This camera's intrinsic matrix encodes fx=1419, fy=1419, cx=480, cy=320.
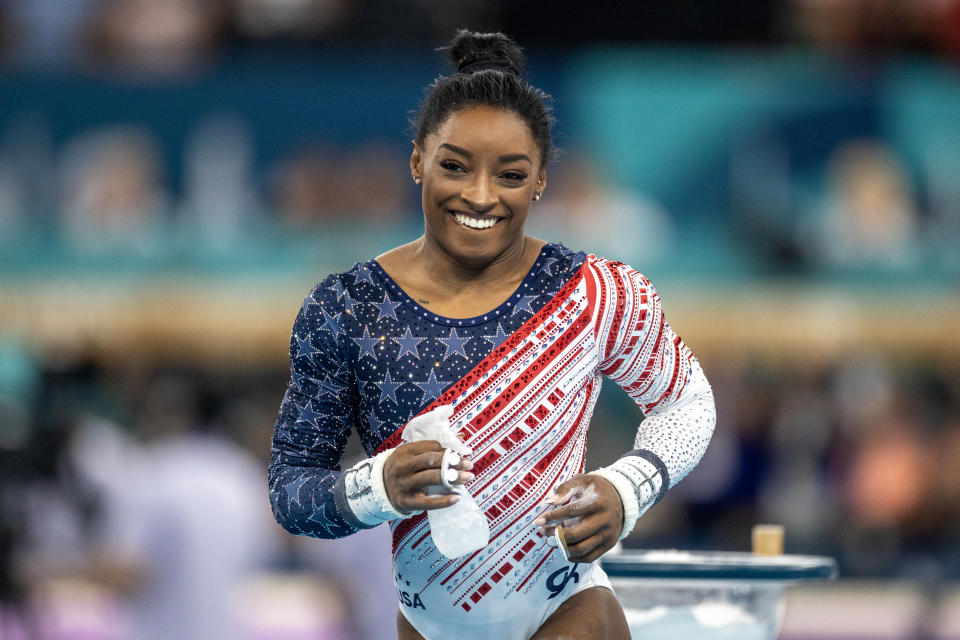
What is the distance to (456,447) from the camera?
6.78 ft

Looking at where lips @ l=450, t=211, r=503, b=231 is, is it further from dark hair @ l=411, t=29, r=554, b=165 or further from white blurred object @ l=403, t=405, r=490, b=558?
white blurred object @ l=403, t=405, r=490, b=558

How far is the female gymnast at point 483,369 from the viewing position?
2.27m

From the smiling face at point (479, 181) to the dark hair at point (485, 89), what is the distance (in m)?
0.02

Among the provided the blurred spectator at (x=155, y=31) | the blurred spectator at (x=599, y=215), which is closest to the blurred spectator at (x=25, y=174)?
the blurred spectator at (x=155, y=31)

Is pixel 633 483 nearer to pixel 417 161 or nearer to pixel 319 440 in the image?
pixel 319 440

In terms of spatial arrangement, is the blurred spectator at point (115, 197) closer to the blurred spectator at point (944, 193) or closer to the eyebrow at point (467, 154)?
the blurred spectator at point (944, 193)

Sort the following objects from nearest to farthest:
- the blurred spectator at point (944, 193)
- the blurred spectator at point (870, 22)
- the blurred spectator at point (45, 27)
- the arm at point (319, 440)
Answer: the arm at point (319, 440) < the blurred spectator at point (944, 193) < the blurred spectator at point (45, 27) < the blurred spectator at point (870, 22)

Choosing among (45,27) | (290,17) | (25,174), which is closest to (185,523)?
(25,174)

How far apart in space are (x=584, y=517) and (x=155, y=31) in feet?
21.5

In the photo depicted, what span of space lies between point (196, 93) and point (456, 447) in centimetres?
567

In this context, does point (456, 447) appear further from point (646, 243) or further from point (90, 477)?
point (646, 243)

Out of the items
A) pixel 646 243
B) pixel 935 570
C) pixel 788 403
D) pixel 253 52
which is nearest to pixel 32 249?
pixel 253 52

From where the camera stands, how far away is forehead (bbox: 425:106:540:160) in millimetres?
2268

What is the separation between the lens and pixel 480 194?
2266mm
